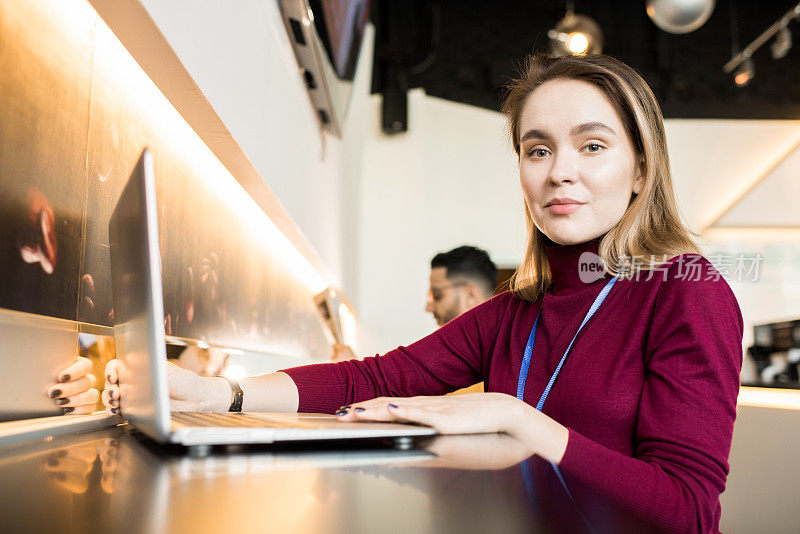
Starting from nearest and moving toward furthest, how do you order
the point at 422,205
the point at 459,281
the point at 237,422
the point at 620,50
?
the point at 237,422
the point at 459,281
the point at 422,205
the point at 620,50

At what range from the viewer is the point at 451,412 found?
0.58 metres

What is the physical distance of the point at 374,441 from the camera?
1.77 ft

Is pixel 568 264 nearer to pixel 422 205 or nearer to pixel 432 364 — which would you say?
pixel 432 364

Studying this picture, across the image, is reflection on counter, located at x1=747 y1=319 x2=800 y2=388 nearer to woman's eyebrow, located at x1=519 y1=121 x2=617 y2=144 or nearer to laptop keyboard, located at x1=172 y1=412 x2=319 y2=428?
woman's eyebrow, located at x1=519 y1=121 x2=617 y2=144

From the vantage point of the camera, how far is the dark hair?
2939 mm

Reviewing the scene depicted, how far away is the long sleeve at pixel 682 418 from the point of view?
2.03 feet

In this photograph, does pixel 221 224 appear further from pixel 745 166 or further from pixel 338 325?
pixel 745 166

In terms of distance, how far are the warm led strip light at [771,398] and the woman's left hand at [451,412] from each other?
1.15m

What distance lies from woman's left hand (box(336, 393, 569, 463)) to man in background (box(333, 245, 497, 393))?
227cm

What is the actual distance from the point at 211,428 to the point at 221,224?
41.9 inches

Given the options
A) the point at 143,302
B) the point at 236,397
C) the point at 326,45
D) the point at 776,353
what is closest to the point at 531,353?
the point at 236,397

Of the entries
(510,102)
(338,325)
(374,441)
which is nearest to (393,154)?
(338,325)

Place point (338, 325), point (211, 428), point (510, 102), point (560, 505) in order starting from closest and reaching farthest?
point (560, 505)
point (211, 428)
point (510, 102)
point (338, 325)

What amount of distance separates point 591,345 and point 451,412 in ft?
1.28
